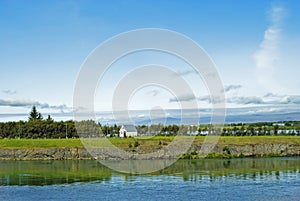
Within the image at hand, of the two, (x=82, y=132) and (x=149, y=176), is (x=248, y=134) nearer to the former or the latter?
(x=82, y=132)

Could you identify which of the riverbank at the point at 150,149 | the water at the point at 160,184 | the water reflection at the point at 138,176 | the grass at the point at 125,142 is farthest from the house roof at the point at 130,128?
the water at the point at 160,184

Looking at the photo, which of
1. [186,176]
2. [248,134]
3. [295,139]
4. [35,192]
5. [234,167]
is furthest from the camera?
[248,134]

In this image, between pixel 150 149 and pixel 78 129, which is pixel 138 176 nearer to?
pixel 150 149

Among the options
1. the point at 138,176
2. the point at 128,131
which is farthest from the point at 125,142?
the point at 138,176

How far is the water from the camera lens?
27141 mm

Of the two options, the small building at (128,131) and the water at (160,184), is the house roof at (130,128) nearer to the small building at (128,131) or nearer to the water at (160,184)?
the small building at (128,131)

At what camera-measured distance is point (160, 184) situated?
105 ft

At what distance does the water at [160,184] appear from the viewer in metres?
27.1

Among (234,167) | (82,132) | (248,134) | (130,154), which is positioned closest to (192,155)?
(130,154)

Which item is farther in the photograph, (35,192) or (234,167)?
(234,167)

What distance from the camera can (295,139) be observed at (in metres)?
64.2

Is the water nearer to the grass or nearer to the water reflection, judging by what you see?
the water reflection

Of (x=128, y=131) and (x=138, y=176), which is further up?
(x=128, y=131)

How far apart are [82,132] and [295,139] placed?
34.9m
